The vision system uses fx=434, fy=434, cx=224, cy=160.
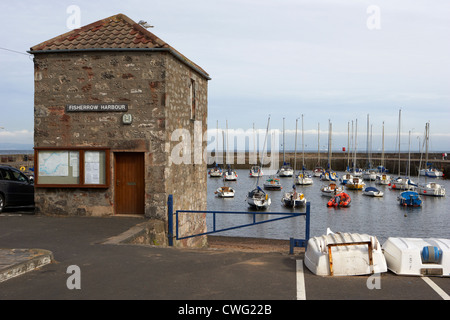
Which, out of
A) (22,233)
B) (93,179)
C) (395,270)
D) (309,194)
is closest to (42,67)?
(93,179)

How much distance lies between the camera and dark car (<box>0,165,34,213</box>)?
15.0m

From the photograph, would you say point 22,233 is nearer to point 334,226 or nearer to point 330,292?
point 330,292

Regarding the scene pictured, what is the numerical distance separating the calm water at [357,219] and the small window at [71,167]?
63.2 feet

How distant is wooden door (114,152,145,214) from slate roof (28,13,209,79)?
10.6 ft

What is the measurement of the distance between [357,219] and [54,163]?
32.9 metres

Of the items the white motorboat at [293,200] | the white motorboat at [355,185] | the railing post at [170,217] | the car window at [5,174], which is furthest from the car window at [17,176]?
the white motorboat at [355,185]

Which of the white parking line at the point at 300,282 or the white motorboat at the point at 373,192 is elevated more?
the white parking line at the point at 300,282

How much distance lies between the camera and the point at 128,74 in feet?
42.4

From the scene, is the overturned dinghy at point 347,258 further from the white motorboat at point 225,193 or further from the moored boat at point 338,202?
the white motorboat at point 225,193

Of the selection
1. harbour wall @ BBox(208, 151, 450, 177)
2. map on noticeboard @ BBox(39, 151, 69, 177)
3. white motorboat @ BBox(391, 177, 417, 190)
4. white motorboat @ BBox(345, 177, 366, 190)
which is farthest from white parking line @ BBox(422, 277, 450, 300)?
harbour wall @ BBox(208, 151, 450, 177)

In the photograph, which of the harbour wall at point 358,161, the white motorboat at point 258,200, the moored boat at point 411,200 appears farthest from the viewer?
the harbour wall at point 358,161

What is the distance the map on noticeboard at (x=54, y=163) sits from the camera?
13391mm

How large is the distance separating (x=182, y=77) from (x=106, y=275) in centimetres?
871
